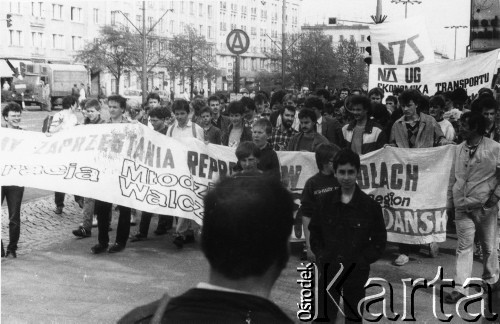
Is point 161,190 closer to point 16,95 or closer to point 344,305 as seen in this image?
point 344,305

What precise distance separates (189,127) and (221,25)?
6853cm

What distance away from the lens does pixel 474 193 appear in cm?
693

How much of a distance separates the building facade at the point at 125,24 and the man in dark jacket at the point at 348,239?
52.6 meters

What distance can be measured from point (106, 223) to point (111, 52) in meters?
51.9

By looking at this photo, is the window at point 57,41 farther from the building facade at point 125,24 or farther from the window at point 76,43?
the window at point 76,43

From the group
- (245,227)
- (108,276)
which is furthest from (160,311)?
(108,276)

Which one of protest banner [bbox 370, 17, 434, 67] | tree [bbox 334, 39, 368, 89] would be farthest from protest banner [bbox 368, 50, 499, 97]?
tree [bbox 334, 39, 368, 89]

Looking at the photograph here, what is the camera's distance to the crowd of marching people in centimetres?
638

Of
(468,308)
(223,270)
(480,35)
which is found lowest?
(468,308)

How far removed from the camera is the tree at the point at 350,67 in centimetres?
5259

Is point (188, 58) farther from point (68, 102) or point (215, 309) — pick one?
point (215, 309)

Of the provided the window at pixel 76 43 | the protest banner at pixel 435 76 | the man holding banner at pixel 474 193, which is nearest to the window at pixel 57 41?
the window at pixel 76 43

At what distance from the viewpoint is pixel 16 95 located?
176ft

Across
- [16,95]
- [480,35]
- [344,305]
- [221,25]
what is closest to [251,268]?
[344,305]
